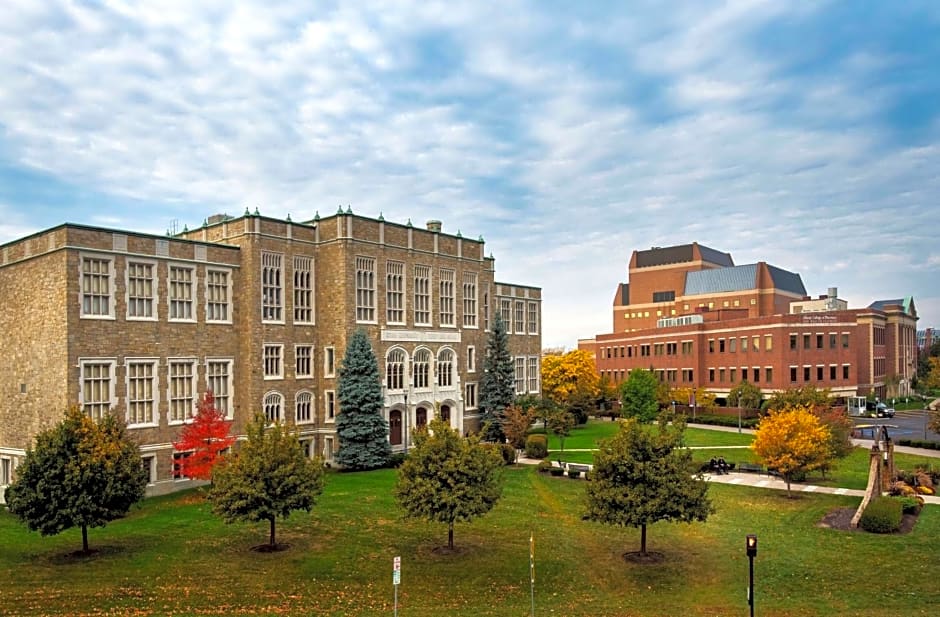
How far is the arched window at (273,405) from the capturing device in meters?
40.7

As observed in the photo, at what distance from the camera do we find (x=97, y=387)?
110 ft

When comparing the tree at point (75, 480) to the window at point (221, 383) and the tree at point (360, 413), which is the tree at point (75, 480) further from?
the tree at point (360, 413)

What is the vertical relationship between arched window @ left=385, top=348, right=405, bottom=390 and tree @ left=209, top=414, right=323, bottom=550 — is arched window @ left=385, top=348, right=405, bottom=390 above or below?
above

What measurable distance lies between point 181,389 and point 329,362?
916 cm

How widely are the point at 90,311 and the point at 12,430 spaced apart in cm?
763

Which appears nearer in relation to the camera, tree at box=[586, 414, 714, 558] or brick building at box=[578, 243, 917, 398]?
tree at box=[586, 414, 714, 558]

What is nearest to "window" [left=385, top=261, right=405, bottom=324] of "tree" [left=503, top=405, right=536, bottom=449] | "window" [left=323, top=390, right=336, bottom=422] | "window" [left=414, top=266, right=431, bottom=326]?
"window" [left=414, top=266, right=431, bottom=326]

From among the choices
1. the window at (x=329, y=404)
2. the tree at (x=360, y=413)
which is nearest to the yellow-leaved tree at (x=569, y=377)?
the tree at (x=360, y=413)

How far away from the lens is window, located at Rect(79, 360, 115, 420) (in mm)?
33062

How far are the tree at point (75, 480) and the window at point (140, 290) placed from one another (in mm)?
11983

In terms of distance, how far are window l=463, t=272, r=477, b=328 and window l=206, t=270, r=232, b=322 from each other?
58.5 feet

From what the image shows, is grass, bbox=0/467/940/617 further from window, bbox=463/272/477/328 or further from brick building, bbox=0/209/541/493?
window, bbox=463/272/477/328

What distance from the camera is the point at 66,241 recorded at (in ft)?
107

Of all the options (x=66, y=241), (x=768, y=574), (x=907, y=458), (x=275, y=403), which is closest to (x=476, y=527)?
(x=768, y=574)
